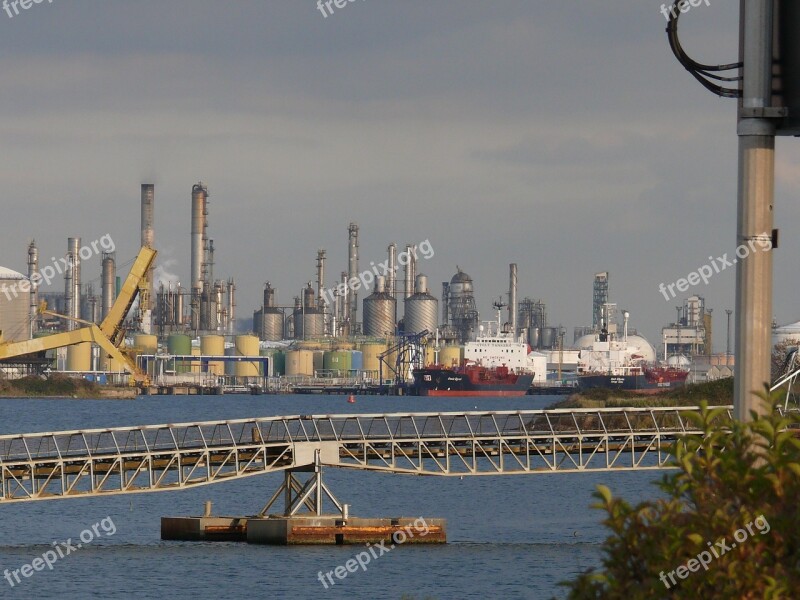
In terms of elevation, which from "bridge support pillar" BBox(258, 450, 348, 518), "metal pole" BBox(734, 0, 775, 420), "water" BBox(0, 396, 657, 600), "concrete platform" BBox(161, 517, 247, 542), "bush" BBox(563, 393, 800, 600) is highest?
"metal pole" BBox(734, 0, 775, 420)

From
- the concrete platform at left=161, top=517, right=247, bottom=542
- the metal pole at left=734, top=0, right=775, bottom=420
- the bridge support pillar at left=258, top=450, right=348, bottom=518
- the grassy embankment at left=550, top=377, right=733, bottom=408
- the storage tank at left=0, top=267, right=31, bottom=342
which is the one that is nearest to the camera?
the metal pole at left=734, top=0, right=775, bottom=420

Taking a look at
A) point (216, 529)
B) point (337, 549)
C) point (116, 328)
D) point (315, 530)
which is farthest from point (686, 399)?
point (337, 549)

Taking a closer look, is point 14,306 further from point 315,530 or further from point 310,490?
point 315,530

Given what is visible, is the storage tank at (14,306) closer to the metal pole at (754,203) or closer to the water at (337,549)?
the water at (337,549)

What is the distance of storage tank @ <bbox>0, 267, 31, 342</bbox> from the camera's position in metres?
174

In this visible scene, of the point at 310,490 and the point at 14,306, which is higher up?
the point at 14,306

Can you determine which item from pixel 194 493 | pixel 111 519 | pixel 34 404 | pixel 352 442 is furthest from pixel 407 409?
pixel 352 442

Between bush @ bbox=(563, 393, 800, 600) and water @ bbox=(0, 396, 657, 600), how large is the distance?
7.45 m

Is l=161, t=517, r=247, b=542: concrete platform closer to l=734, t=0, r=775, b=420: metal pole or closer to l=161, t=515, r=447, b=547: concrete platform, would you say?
l=161, t=515, r=447, b=547: concrete platform

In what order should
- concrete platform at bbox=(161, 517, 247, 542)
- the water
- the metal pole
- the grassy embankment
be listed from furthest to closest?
the grassy embankment, concrete platform at bbox=(161, 517, 247, 542), the water, the metal pole

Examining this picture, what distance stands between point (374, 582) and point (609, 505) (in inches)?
1079

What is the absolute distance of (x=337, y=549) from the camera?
37.3m

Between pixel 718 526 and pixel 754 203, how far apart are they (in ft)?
5.42

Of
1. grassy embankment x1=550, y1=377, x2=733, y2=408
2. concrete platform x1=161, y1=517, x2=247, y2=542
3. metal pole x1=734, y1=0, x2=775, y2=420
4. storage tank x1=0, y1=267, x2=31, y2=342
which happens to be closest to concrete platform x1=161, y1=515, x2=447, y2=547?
concrete platform x1=161, y1=517, x2=247, y2=542
